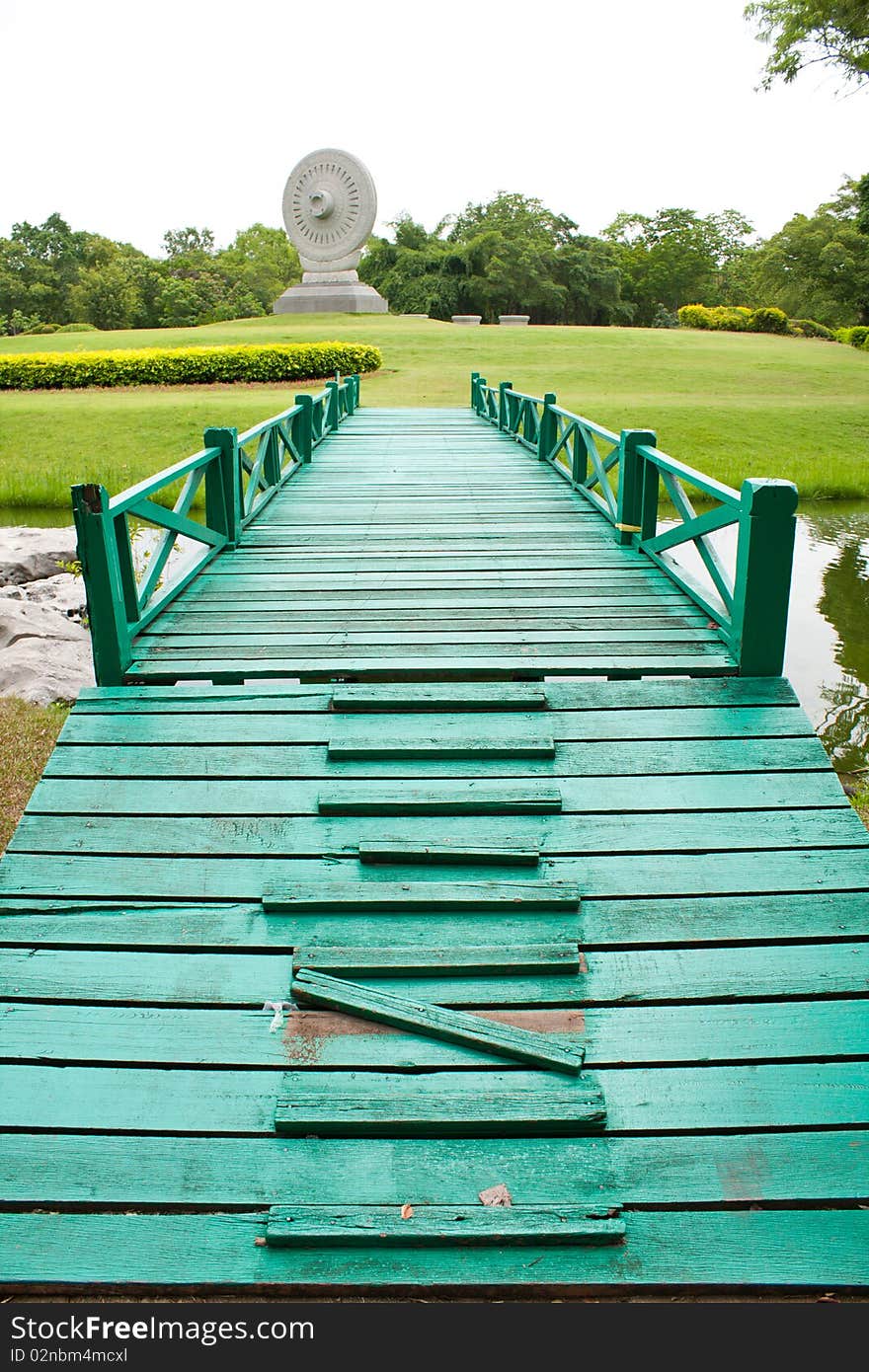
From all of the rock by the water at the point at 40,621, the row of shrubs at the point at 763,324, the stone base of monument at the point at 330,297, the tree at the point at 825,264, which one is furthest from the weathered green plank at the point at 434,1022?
the tree at the point at 825,264

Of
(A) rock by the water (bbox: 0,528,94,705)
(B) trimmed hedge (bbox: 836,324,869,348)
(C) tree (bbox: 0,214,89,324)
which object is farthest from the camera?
(C) tree (bbox: 0,214,89,324)

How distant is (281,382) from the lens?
22.5 m

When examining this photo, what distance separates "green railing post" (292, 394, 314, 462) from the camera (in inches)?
433

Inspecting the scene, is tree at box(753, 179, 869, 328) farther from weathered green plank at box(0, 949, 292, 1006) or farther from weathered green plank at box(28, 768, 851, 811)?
weathered green plank at box(0, 949, 292, 1006)

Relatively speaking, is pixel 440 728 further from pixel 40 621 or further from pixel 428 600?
pixel 40 621

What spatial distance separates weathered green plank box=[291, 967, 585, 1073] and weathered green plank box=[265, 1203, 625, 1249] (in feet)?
1.40

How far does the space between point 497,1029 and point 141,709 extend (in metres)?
2.10

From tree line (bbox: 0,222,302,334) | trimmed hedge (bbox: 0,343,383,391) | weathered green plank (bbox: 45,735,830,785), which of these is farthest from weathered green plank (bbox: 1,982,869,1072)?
tree line (bbox: 0,222,302,334)

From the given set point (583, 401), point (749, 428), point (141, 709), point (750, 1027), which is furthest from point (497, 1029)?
point (583, 401)

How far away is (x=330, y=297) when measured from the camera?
35562mm

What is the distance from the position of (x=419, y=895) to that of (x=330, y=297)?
35.4 m

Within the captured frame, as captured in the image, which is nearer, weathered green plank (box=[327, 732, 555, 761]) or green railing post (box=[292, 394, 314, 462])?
weathered green plank (box=[327, 732, 555, 761])

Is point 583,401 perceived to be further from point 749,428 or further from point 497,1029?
point 497,1029

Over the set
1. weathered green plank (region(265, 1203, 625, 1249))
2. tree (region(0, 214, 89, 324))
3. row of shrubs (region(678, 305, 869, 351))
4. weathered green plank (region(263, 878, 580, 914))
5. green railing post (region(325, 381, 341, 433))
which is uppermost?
tree (region(0, 214, 89, 324))
